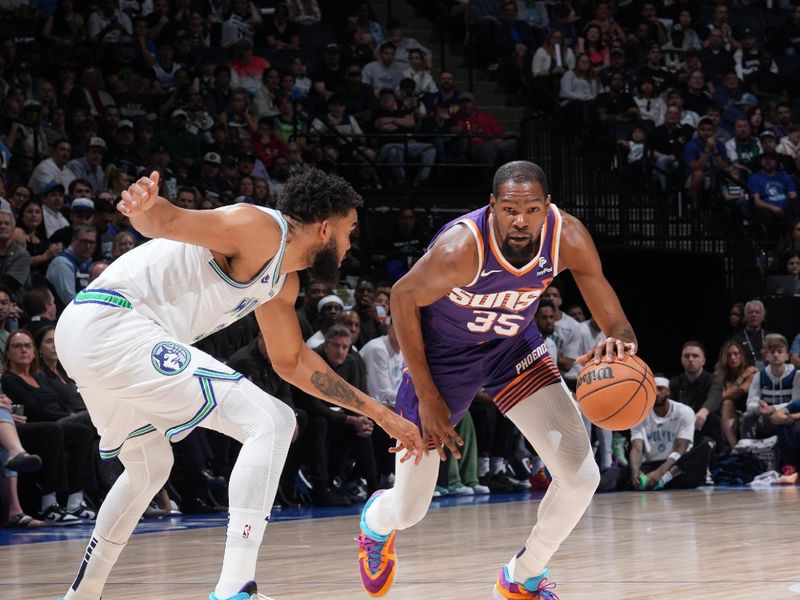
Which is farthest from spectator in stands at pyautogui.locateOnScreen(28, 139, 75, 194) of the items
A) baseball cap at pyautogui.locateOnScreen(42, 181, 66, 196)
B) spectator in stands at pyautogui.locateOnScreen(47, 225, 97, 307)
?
spectator in stands at pyautogui.locateOnScreen(47, 225, 97, 307)

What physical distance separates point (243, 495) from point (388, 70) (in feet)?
39.6

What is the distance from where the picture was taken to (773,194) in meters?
15.6

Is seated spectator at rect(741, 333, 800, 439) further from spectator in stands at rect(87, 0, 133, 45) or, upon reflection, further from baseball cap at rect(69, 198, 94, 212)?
spectator in stands at rect(87, 0, 133, 45)

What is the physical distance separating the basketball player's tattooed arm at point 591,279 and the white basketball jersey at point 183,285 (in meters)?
1.26

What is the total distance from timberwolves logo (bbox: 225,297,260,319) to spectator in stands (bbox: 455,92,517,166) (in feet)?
32.8

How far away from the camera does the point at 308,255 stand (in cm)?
479

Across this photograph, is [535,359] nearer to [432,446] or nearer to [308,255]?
[432,446]

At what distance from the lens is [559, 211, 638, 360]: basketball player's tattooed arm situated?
5156 millimetres

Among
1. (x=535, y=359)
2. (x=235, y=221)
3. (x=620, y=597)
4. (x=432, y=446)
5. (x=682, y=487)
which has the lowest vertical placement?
(x=682, y=487)

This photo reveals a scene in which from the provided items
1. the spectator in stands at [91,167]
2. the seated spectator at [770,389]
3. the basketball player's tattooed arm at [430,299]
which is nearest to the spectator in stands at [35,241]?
the spectator in stands at [91,167]

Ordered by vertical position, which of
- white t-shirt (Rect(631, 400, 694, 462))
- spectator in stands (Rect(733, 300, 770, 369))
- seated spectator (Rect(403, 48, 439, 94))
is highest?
seated spectator (Rect(403, 48, 439, 94))

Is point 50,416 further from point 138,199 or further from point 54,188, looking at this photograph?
point 138,199

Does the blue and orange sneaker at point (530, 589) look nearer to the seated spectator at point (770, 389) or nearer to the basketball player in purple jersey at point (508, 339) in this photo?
the basketball player in purple jersey at point (508, 339)

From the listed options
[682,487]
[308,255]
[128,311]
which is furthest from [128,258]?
[682,487]
